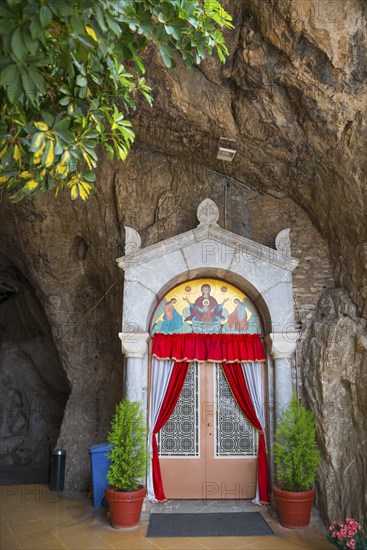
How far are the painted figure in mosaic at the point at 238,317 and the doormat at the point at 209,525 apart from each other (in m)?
2.75

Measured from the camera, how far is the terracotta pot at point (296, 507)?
6.12 meters

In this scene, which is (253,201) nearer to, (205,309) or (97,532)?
(205,309)

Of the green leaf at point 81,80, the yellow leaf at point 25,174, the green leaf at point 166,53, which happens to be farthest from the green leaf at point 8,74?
the green leaf at point 166,53

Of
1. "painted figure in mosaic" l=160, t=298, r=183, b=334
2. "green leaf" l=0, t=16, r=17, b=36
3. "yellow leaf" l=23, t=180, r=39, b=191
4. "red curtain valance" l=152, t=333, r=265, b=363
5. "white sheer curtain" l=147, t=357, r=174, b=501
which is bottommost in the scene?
"white sheer curtain" l=147, t=357, r=174, b=501

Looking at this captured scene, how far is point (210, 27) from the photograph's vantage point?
4730mm

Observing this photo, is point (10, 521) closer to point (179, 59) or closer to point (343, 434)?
point (343, 434)

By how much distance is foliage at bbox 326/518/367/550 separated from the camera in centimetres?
482

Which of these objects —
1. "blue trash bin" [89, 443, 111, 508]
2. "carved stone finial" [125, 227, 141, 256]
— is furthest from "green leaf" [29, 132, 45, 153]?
"blue trash bin" [89, 443, 111, 508]

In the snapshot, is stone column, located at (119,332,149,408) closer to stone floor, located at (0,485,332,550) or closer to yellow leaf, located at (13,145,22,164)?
stone floor, located at (0,485,332,550)

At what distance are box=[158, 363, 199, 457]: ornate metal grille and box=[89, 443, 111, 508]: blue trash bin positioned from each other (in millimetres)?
883

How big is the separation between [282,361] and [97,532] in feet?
11.5

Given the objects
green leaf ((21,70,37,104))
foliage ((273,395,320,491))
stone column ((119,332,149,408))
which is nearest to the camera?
green leaf ((21,70,37,104))

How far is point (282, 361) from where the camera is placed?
22.9ft

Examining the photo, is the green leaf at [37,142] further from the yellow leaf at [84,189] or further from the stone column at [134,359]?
the stone column at [134,359]
